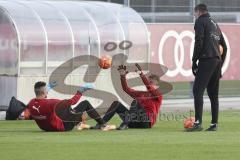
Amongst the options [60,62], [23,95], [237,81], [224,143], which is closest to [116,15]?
[60,62]

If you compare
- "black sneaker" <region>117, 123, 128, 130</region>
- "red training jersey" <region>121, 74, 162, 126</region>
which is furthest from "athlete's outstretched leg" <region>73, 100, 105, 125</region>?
"red training jersey" <region>121, 74, 162, 126</region>

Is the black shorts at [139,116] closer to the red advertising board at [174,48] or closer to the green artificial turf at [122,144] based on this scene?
the green artificial turf at [122,144]

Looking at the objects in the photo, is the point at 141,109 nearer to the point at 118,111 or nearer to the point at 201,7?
the point at 118,111

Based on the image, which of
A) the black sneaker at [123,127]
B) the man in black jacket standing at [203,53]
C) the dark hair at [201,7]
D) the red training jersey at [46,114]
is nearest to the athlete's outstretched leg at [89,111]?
the black sneaker at [123,127]

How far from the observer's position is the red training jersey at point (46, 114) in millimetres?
15383

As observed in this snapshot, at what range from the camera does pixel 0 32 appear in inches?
827

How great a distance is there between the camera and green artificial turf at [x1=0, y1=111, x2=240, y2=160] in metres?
11.5

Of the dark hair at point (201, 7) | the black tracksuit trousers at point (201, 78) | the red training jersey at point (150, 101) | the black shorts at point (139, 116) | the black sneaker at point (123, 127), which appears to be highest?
the dark hair at point (201, 7)

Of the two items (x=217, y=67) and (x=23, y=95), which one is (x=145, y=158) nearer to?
(x=217, y=67)

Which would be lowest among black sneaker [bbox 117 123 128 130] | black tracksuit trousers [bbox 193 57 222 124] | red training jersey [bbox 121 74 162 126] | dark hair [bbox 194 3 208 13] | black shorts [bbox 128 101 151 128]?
black sneaker [bbox 117 123 128 130]

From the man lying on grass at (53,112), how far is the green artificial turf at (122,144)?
24 cm

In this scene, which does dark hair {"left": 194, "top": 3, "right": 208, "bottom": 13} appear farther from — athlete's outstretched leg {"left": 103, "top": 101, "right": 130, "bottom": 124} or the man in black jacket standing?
athlete's outstretched leg {"left": 103, "top": 101, "right": 130, "bottom": 124}

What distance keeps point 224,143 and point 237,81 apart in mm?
13910

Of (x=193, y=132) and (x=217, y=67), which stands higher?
(x=217, y=67)
